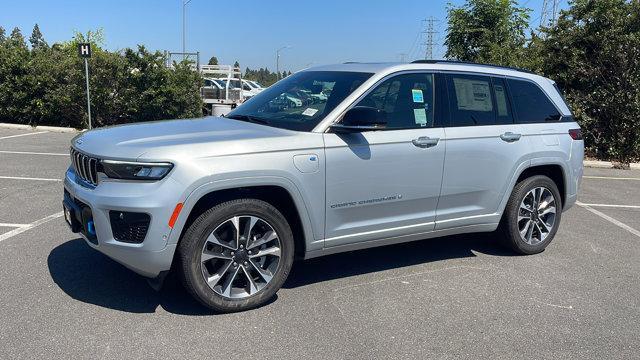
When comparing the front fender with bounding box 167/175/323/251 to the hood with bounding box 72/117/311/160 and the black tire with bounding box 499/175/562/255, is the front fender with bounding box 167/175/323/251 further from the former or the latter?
the black tire with bounding box 499/175/562/255

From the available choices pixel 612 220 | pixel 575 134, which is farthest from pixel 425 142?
pixel 612 220

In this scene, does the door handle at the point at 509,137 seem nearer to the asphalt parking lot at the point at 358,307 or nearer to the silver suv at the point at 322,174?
the silver suv at the point at 322,174

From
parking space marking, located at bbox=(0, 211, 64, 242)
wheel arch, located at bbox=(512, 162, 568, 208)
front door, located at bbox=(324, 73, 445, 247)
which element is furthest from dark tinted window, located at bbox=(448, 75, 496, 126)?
parking space marking, located at bbox=(0, 211, 64, 242)

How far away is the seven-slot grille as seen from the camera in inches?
142

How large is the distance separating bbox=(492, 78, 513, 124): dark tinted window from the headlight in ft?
9.98

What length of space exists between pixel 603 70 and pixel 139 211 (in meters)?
11.5

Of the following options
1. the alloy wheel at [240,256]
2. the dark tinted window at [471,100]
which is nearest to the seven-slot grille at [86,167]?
the alloy wheel at [240,256]

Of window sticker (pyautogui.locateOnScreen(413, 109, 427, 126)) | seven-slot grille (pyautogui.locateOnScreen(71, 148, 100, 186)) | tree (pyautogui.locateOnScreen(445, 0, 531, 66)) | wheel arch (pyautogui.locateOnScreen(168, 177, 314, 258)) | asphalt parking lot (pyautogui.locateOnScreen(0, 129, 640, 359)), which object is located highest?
tree (pyautogui.locateOnScreen(445, 0, 531, 66))

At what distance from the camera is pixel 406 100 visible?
14.6 feet

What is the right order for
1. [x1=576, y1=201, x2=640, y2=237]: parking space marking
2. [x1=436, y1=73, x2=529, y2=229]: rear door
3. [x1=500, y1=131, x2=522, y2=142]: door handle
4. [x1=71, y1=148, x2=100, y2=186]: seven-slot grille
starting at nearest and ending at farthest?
[x1=71, y1=148, x2=100, y2=186]: seven-slot grille
[x1=436, y1=73, x2=529, y2=229]: rear door
[x1=500, y1=131, x2=522, y2=142]: door handle
[x1=576, y1=201, x2=640, y2=237]: parking space marking

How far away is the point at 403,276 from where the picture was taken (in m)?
4.66

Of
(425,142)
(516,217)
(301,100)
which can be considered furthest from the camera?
(516,217)

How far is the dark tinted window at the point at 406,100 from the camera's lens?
171 inches

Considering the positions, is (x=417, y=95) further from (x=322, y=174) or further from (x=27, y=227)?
(x=27, y=227)
